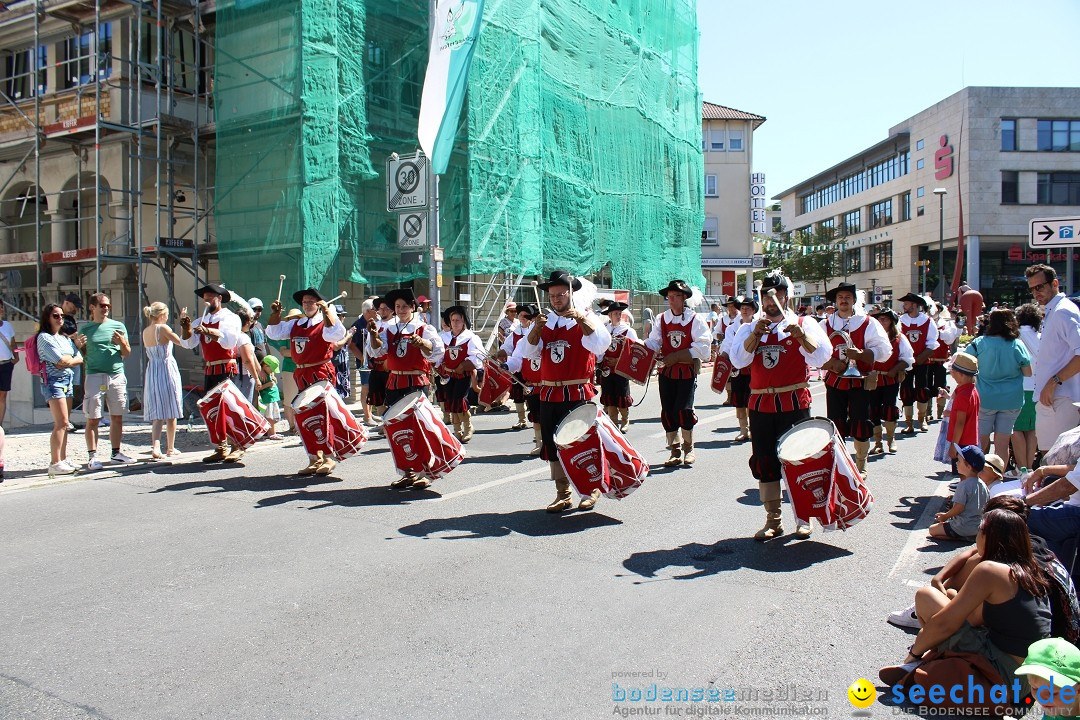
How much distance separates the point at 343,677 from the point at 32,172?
816 inches

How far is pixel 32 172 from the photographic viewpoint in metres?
20.4

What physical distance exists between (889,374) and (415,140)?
1235 centimetres

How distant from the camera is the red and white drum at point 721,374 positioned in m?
11.2

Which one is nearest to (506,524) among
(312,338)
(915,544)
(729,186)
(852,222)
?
(915,544)

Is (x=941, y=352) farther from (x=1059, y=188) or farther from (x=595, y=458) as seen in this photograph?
(x=1059, y=188)

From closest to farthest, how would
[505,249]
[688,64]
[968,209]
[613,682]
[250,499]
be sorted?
[613,682]
[250,499]
[505,249]
[688,64]
[968,209]

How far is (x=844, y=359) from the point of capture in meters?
8.77

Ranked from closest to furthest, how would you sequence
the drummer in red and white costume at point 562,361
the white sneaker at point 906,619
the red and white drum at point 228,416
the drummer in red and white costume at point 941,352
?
the white sneaker at point 906,619 < the drummer in red and white costume at point 562,361 < the red and white drum at point 228,416 < the drummer in red and white costume at point 941,352

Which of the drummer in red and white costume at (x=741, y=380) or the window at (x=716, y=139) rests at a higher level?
the window at (x=716, y=139)

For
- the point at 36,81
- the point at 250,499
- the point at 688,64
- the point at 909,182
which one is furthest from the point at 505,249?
the point at 909,182

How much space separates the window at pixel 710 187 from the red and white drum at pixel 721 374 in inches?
1508

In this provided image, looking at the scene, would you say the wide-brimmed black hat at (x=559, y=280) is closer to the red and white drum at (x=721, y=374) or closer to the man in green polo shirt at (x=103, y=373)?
the red and white drum at (x=721, y=374)

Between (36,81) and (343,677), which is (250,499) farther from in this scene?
(36,81)

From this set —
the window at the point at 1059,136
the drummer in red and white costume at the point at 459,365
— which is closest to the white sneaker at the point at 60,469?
the drummer in red and white costume at the point at 459,365
